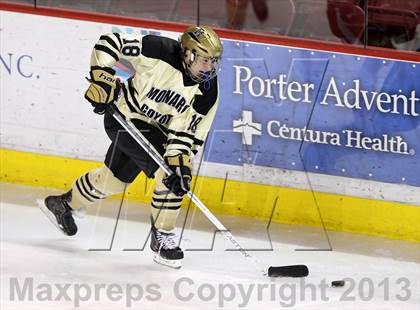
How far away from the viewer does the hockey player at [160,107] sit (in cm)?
422

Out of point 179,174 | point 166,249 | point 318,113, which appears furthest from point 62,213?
point 318,113

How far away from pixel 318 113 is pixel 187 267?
946 mm

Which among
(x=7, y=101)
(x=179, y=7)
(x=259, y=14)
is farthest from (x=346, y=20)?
(x=7, y=101)

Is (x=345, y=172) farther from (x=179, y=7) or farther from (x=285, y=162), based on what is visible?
(x=179, y=7)

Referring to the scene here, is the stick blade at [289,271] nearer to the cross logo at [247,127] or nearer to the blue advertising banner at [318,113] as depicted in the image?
the blue advertising banner at [318,113]

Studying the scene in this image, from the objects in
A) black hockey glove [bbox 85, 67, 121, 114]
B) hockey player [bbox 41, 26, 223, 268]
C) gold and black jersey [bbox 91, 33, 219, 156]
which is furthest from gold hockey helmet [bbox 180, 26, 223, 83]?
black hockey glove [bbox 85, 67, 121, 114]

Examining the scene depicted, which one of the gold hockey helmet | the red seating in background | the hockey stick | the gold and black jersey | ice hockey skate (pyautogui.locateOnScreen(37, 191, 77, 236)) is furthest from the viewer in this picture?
the red seating in background

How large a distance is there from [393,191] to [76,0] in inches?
69.0

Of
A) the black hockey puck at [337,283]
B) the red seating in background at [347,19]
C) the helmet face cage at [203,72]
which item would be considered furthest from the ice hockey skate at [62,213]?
the red seating in background at [347,19]

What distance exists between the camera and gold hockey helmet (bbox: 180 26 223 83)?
4148 mm

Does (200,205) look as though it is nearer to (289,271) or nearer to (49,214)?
(289,271)

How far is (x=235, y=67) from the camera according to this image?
5.02 metres

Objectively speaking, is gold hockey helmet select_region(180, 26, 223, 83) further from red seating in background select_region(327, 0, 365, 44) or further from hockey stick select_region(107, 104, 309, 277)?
red seating in background select_region(327, 0, 365, 44)

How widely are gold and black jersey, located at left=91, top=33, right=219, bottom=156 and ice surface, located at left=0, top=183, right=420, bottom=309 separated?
54 cm
